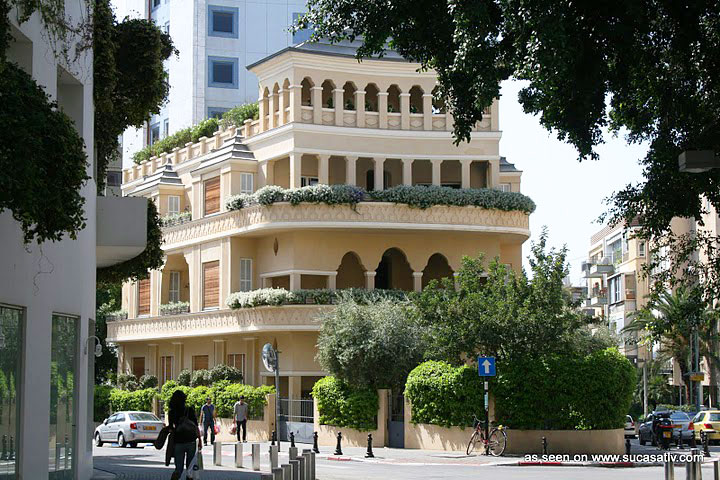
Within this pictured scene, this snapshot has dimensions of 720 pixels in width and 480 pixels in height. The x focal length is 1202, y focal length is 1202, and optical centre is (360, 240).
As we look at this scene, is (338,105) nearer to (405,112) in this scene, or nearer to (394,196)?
(405,112)

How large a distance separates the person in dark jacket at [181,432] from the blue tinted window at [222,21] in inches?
2071

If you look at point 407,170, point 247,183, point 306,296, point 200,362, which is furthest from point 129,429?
point 407,170

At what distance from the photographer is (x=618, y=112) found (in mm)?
20078

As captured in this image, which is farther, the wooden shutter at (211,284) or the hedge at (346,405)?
the wooden shutter at (211,284)

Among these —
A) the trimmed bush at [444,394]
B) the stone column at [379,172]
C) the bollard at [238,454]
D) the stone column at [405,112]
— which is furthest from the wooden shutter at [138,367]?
the bollard at [238,454]

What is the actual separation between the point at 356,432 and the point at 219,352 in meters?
15.5

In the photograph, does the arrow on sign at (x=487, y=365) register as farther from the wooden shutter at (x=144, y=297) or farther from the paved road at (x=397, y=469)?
the wooden shutter at (x=144, y=297)

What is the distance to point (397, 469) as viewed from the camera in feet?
103

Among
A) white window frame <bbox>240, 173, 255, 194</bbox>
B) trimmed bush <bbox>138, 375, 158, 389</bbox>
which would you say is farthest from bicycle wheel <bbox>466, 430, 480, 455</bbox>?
trimmed bush <bbox>138, 375, 158, 389</bbox>

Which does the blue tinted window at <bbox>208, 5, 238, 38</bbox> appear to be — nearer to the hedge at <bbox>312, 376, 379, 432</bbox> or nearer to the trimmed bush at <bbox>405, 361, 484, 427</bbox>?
the hedge at <bbox>312, 376, 379, 432</bbox>

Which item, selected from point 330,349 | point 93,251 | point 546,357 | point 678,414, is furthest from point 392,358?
point 93,251

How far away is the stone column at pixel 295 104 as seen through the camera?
2104 inches

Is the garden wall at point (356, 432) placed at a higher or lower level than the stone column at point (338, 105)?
lower

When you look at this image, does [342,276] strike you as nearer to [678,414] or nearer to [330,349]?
[330,349]
